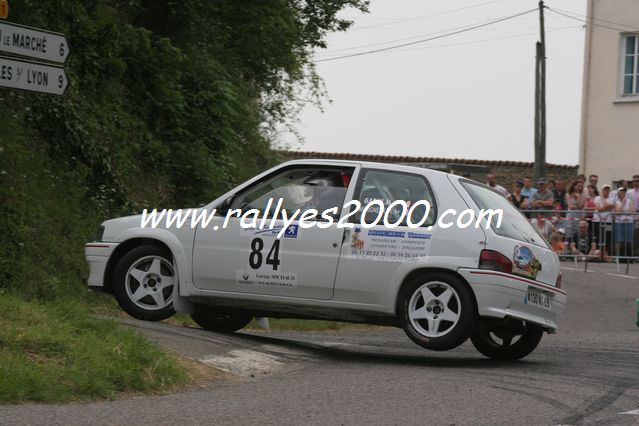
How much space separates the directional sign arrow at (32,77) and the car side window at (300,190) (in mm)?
1943

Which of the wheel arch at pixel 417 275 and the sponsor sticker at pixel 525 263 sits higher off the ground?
the sponsor sticker at pixel 525 263

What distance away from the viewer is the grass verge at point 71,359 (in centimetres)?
852

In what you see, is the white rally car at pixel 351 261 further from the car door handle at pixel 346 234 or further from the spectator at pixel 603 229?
the spectator at pixel 603 229

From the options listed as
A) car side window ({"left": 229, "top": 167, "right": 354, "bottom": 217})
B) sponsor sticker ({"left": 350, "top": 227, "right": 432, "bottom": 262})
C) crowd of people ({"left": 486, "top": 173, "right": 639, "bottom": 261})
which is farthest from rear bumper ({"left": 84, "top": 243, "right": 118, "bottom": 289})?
crowd of people ({"left": 486, "top": 173, "right": 639, "bottom": 261})

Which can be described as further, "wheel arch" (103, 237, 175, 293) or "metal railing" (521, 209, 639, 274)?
"metal railing" (521, 209, 639, 274)

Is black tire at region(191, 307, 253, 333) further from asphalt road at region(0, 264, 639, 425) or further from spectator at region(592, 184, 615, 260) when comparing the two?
spectator at region(592, 184, 615, 260)

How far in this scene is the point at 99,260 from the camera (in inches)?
509

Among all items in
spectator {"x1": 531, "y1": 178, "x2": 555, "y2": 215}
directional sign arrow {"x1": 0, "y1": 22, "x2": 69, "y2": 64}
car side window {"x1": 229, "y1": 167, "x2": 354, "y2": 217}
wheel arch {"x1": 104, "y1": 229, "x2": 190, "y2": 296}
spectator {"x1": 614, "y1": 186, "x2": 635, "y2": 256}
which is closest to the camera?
directional sign arrow {"x1": 0, "y1": 22, "x2": 69, "y2": 64}

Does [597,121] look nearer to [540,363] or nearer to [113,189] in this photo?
[113,189]

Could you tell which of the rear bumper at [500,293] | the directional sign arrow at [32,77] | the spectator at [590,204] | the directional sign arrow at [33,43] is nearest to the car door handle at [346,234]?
the rear bumper at [500,293]

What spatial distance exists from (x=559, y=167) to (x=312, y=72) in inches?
628

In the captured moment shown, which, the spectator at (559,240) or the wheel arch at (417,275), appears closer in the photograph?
the wheel arch at (417,275)

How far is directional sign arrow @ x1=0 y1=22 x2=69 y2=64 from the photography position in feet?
37.3
